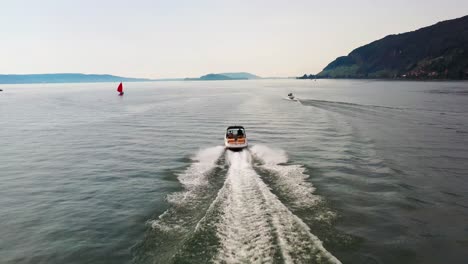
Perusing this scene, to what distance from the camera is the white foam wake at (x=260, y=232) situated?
47.1ft

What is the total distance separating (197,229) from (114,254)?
4.28 meters

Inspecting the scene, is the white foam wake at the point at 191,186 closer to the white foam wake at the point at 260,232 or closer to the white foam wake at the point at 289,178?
the white foam wake at the point at 260,232

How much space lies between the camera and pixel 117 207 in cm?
2212

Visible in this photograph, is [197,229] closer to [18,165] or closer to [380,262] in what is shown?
[380,262]

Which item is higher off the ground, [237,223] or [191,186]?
[237,223]

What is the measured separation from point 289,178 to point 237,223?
1057cm

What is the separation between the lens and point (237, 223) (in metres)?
17.6

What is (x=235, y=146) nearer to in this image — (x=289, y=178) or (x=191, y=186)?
(x=289, y=178)

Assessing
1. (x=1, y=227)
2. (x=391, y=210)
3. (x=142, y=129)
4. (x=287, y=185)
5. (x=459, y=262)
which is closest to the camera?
(x=459, y=262)

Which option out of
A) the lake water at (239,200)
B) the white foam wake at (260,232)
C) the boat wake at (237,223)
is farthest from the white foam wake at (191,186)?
the white foam wake at (260,232)

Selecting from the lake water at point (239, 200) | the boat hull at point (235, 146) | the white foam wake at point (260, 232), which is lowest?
the lake water at point (239, 200)

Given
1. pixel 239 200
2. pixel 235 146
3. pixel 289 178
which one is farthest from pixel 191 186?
pixel 235 146

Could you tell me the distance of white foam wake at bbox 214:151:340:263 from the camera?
14.4 metres

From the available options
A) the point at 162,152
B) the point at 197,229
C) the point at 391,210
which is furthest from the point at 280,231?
the point at 162,152
